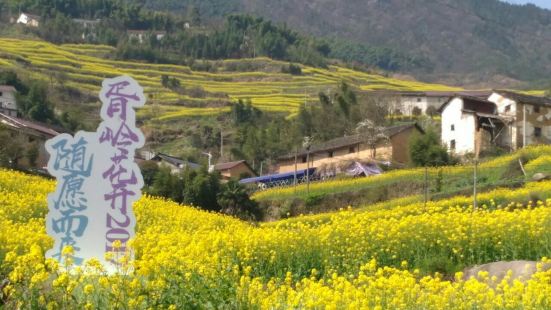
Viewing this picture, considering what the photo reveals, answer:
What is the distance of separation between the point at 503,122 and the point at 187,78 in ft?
172

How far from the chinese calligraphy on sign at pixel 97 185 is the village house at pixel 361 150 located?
33595mm

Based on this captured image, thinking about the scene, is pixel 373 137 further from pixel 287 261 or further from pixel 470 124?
pixel 287 261

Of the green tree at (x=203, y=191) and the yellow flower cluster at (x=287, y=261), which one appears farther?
the green tree at (x=203, y=191)

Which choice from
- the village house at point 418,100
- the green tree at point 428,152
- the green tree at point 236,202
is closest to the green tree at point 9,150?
the green tree at point 236,202

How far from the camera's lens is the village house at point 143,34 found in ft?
355

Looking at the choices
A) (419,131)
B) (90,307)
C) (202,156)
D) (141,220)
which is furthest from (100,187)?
(202,156)

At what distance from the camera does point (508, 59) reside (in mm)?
194125

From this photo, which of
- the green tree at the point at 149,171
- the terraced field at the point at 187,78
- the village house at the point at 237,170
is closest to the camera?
the green tree at the point at 149,171

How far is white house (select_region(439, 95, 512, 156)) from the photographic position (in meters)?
42.2

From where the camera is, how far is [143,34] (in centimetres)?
11219

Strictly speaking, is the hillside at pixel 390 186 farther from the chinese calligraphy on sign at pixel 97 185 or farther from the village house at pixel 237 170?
the chinese calligraphy on sign at pixel 97 185

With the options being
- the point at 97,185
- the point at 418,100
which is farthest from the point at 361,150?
the point at 97,185

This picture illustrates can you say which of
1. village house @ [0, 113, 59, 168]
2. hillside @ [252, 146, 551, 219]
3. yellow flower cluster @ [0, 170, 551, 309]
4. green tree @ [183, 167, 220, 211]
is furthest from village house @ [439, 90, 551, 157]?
Result: yellow flower cluster @ [0, 170, 551, 309]

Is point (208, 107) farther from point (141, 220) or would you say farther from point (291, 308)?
point (291, 308)
